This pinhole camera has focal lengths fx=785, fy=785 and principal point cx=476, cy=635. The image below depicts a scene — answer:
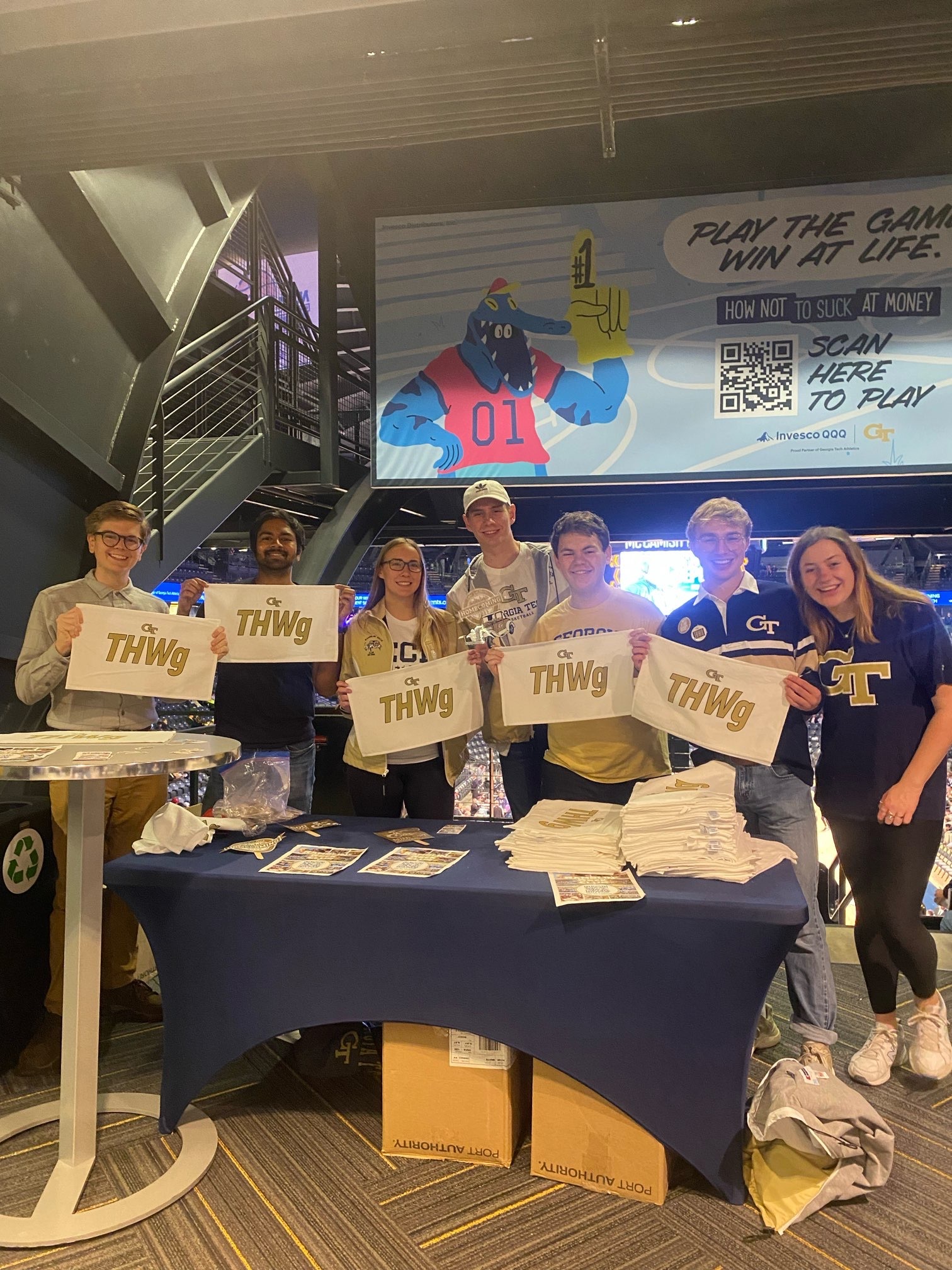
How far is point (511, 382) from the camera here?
4.39 m

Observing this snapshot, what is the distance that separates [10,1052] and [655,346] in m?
4.21

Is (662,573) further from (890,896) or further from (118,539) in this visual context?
(118,539)

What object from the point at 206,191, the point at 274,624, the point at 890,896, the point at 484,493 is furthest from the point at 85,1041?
the point at 206,191

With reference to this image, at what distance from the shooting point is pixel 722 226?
4137mm

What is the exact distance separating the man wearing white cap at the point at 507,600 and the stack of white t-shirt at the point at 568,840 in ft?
1.65

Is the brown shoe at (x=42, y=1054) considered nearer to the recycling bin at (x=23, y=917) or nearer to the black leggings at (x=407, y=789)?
the recycling bin at (x=23, y=917)

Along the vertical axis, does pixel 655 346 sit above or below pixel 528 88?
below

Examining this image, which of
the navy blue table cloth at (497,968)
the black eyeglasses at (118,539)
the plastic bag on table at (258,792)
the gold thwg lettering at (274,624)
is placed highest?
the black eyeglasses at (118,539)

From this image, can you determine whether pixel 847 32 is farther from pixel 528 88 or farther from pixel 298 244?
pixel 298 244

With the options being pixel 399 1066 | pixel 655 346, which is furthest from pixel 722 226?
pixel 399 1066

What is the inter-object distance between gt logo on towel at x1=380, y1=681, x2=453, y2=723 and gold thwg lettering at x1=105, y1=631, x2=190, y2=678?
74 cm

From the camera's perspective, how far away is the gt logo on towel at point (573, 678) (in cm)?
272

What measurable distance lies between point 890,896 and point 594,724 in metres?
1.08

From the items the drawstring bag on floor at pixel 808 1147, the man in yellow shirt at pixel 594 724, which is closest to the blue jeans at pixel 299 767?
the man in yellow shirt at pixel 594 724
